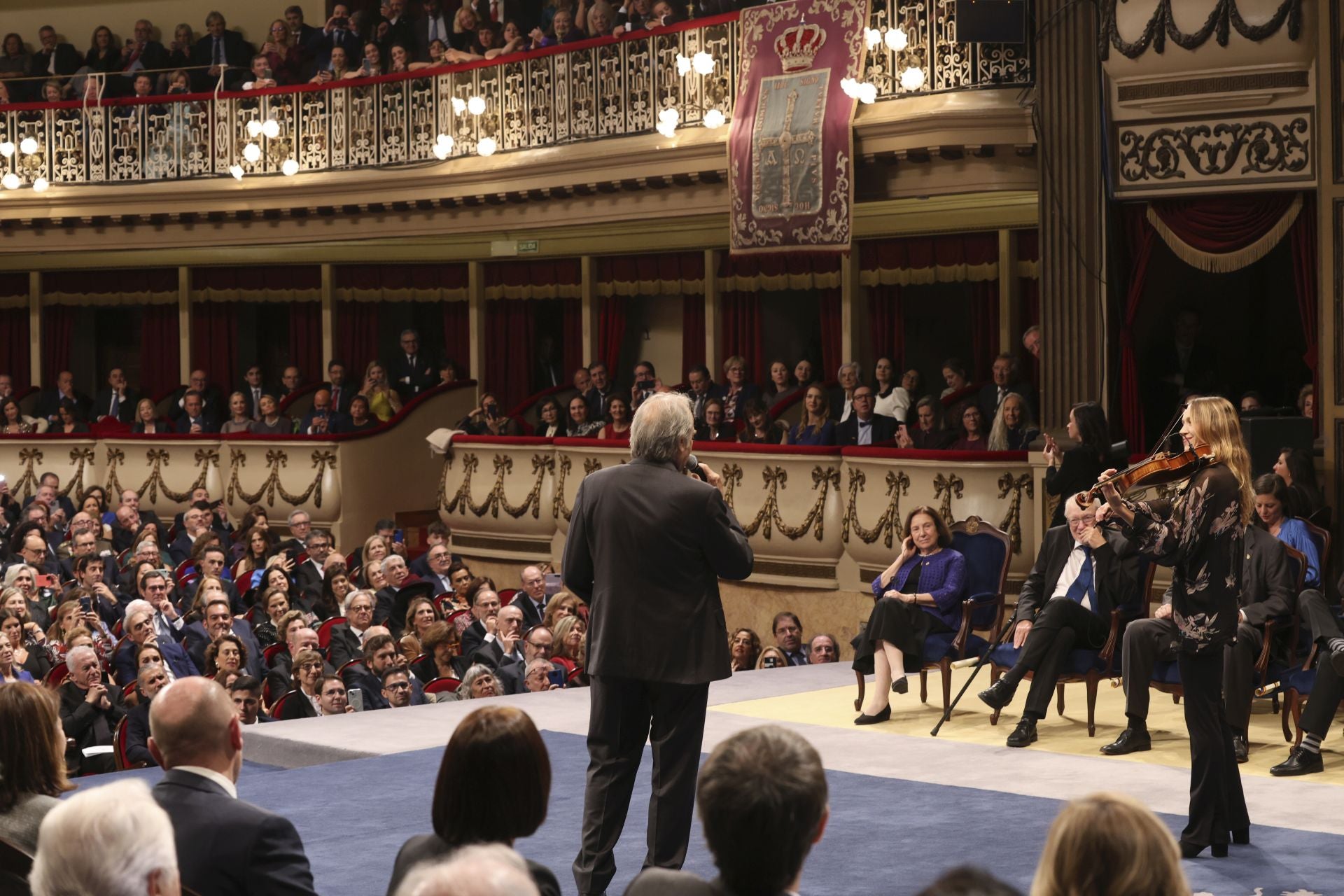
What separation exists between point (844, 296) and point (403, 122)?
4429 mm

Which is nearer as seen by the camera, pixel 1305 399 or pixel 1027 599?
pixel 1027 599

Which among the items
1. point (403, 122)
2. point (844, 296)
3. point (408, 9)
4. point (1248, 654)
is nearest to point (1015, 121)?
point (844, 296)

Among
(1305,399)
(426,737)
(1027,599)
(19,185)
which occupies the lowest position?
(426,737)

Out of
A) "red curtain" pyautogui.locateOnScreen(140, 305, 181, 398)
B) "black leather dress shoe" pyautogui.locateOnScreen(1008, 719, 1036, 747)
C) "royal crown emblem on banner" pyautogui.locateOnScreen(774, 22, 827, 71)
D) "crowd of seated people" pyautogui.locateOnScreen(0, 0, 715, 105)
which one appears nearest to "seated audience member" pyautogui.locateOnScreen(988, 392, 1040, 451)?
"royal crown emblem on banner" pyautogui.locateOnScreen(774, 22, 827, 71)

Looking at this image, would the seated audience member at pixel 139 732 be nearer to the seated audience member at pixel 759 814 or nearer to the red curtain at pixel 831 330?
the seated audience member at pixel 759 814

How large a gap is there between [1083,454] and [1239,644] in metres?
1.50

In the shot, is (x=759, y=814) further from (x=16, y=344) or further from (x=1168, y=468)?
(x=16, y=344)

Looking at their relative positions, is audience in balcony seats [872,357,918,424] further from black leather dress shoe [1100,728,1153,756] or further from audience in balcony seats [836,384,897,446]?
black leather dress shoe [1100,728,1153,756]

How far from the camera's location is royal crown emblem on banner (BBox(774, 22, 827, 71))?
39.6 feet

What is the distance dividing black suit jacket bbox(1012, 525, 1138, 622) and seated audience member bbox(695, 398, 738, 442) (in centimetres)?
534

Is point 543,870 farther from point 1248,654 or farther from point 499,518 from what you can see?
point 499,518

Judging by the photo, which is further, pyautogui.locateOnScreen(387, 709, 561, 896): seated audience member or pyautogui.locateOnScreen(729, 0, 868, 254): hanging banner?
pyautogui.locateOnScreen(729, 0, 868, 254): hanging banner

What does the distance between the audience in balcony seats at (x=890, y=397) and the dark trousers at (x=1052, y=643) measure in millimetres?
4946

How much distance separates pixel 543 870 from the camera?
2.90 m
